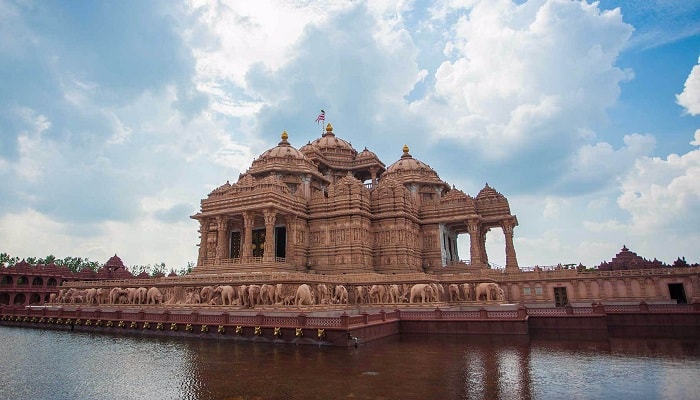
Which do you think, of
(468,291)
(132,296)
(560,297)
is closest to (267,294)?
(132,296)

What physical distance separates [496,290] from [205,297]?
20.0 m

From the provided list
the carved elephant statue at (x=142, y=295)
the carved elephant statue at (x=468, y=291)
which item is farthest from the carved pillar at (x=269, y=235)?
the carved elephant statue at (x=468, y=291)

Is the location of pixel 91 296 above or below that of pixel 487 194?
below

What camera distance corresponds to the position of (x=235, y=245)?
3922 centimetres

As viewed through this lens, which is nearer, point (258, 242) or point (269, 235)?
point (269, 235)

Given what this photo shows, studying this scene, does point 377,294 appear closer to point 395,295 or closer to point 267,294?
point 395,295

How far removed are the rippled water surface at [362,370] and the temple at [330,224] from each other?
15.8m

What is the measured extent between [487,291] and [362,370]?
18.9 m

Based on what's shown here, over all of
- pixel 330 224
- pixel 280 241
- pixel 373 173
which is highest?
pixel 373 173

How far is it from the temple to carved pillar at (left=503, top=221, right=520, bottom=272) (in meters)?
0.09

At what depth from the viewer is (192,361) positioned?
14.1 metres

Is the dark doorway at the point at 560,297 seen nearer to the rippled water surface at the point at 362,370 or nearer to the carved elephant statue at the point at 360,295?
the rippled water surface at the point at 362,370

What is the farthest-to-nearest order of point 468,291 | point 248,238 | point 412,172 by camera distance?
1. point 412,172
2. point 248,238
3. point 468,291

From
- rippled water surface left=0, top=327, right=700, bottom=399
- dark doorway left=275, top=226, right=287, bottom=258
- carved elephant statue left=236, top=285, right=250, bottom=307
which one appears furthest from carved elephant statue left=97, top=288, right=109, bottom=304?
rippled water surface left=0, top=327, right=700, bottom=399
